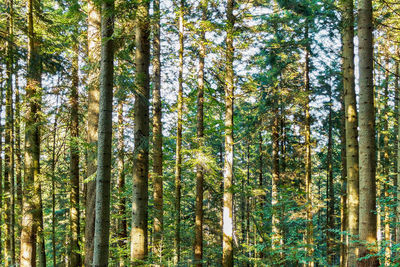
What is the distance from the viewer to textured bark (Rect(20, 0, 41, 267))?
8.00m

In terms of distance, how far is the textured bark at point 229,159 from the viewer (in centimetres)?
854

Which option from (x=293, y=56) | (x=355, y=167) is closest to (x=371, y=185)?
(x=355, y=167)

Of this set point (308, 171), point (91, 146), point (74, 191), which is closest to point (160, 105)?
point (91, 146)

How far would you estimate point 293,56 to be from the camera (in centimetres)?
1390

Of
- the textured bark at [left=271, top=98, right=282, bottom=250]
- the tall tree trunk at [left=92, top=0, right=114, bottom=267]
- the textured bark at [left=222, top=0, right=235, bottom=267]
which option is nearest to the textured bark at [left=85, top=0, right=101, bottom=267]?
the tall tree trunk at [left=92, top=0, right=114, bottom=267]

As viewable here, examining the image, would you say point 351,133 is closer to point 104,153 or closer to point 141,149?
point 141,149

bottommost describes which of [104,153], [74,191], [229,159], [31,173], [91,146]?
[74,191]

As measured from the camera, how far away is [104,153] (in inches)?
161

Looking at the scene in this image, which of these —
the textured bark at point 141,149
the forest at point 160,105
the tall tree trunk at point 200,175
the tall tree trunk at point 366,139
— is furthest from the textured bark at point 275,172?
the textured bark at point 141,149

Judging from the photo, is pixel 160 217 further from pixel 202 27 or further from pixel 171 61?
pixel 202 27

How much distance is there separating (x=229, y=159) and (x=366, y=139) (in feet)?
14.1

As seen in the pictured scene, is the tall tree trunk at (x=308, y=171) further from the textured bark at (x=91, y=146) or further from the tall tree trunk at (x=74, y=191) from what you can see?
the tall tree trunk at (x=74, y=191)

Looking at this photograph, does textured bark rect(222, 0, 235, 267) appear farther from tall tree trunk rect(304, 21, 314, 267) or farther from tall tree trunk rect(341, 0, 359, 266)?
tall tree trunk rect(304, 21, 314, 267)

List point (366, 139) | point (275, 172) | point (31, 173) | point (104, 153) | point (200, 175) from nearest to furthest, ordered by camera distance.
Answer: point (104, 153), point (366, 139), point (31, 173), point (200, 175), point (275, 172)
